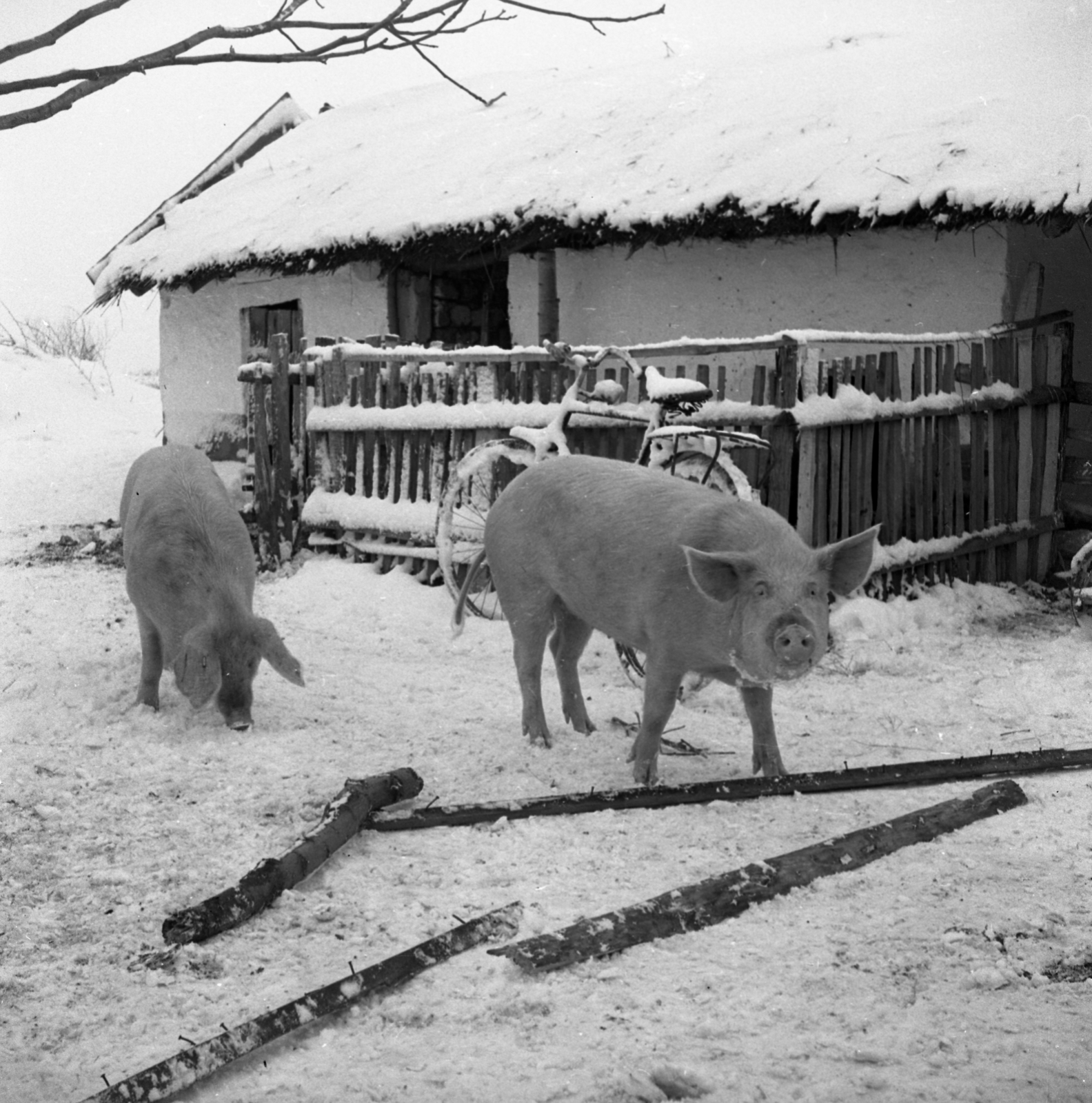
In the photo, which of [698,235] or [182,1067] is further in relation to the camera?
[698,235]

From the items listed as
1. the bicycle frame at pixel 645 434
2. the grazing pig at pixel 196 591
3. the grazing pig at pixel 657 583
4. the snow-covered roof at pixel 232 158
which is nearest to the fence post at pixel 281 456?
the bicycle frame at pixel 645 434

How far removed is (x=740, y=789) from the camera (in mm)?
4250

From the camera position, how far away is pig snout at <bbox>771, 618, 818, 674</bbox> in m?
3.83

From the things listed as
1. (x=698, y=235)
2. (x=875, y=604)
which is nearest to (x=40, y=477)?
(x=698, y=235)

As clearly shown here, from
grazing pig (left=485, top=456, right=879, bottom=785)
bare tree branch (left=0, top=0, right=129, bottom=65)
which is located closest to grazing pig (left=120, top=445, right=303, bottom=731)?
grazing pig (left=485, top=456, right=879, bottom=785)

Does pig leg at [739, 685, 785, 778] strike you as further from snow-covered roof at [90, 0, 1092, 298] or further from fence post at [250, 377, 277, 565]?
fence post at [250, 377, 277, 565]

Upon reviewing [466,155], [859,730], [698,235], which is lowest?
[859,730]

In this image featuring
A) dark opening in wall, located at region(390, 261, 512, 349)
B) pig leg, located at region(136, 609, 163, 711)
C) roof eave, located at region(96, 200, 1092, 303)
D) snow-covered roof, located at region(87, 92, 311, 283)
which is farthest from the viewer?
snow-covered roof, located at region(87, 92, 311, 283)

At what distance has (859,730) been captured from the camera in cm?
534

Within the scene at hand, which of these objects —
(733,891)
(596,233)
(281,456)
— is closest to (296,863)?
(733,891)

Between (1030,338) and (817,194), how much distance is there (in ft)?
5.90

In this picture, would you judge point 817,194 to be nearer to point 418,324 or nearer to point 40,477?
point 418,324

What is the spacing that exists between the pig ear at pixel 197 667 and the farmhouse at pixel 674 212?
4.44 metres

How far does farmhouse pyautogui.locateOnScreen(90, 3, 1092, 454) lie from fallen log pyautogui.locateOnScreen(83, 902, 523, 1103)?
5062 mm
